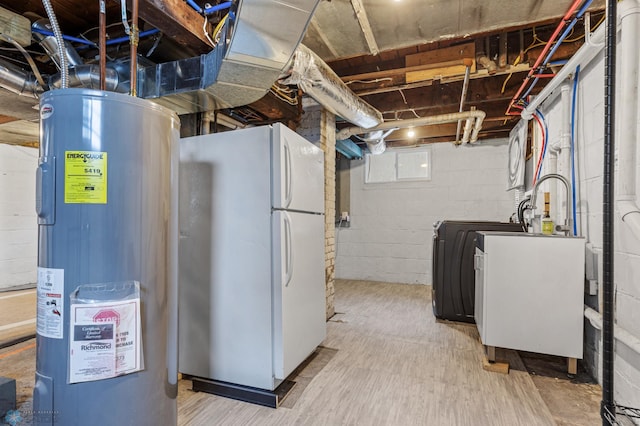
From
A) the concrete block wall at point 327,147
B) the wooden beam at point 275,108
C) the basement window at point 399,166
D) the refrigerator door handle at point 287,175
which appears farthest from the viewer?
the basement window at point 399,166

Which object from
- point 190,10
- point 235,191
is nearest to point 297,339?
point 235,191

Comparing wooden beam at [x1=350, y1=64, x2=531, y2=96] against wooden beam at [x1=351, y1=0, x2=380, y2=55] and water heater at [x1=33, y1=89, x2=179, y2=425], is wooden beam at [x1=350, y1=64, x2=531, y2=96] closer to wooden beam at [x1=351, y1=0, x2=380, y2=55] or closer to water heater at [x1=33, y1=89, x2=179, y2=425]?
wooden beam at [x1=351, y1=0, x2=380, y2=55]

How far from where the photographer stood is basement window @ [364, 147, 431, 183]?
570cm

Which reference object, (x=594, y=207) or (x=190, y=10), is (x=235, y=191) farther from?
(x=594, y=207)

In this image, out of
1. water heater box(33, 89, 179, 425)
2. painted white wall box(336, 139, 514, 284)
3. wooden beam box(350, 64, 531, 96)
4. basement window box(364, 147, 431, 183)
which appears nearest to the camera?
water heater box(33, 89, 179, 425)

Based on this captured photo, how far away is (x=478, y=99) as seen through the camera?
12.0 feet

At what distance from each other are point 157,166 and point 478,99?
11.6 ft

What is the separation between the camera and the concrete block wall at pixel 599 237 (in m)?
1.73

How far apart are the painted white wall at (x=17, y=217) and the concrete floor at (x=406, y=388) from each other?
263 centimetres

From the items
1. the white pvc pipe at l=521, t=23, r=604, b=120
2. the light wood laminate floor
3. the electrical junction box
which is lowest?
the light wood laminate floor

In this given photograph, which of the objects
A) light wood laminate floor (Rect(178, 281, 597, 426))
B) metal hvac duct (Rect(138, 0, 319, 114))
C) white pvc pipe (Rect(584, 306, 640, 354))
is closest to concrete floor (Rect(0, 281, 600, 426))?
light wood laminate floor (Rect(178, 281, 597, 426))

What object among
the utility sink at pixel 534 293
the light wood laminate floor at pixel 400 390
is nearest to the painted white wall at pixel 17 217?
the light wood laminate floor at pixel 400 390

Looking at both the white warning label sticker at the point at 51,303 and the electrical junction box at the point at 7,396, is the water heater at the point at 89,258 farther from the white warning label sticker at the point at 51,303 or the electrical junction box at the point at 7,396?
the electrical junction box at the point at 7,396

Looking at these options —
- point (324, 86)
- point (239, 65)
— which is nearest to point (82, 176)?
point (239, 65)
